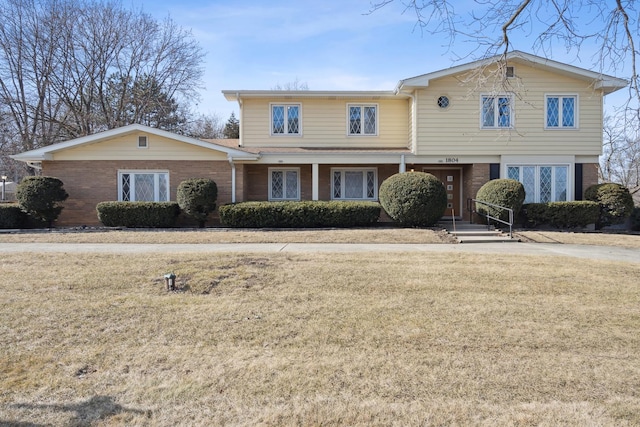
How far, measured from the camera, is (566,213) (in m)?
15.3

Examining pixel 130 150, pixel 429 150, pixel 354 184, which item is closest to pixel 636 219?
pixel 429 150

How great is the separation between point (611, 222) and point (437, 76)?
8682 mm

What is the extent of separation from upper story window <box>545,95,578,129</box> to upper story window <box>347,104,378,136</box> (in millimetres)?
7005

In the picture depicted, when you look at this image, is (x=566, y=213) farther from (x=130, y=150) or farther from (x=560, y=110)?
(x=130, y=150)

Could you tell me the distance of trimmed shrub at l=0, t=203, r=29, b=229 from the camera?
15.0m

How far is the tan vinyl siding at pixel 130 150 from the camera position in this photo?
53.5 ft

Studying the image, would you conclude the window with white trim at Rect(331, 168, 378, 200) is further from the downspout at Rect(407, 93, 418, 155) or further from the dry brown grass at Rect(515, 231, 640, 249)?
the dry brown grass at Rect(515, 231, 640, 249)

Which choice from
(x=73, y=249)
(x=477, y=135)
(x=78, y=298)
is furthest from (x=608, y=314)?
(x=477, y=135)

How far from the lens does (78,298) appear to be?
5723 mm

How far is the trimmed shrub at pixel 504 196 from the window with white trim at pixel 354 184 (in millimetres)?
4925

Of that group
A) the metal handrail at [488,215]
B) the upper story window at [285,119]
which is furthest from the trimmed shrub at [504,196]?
the upper story window at [285,119]

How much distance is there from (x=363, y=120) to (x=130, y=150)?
9689 millimetres

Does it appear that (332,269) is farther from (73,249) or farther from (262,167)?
(262,167)

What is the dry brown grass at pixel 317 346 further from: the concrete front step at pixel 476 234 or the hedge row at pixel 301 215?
the hedge row at pixel 301 215
